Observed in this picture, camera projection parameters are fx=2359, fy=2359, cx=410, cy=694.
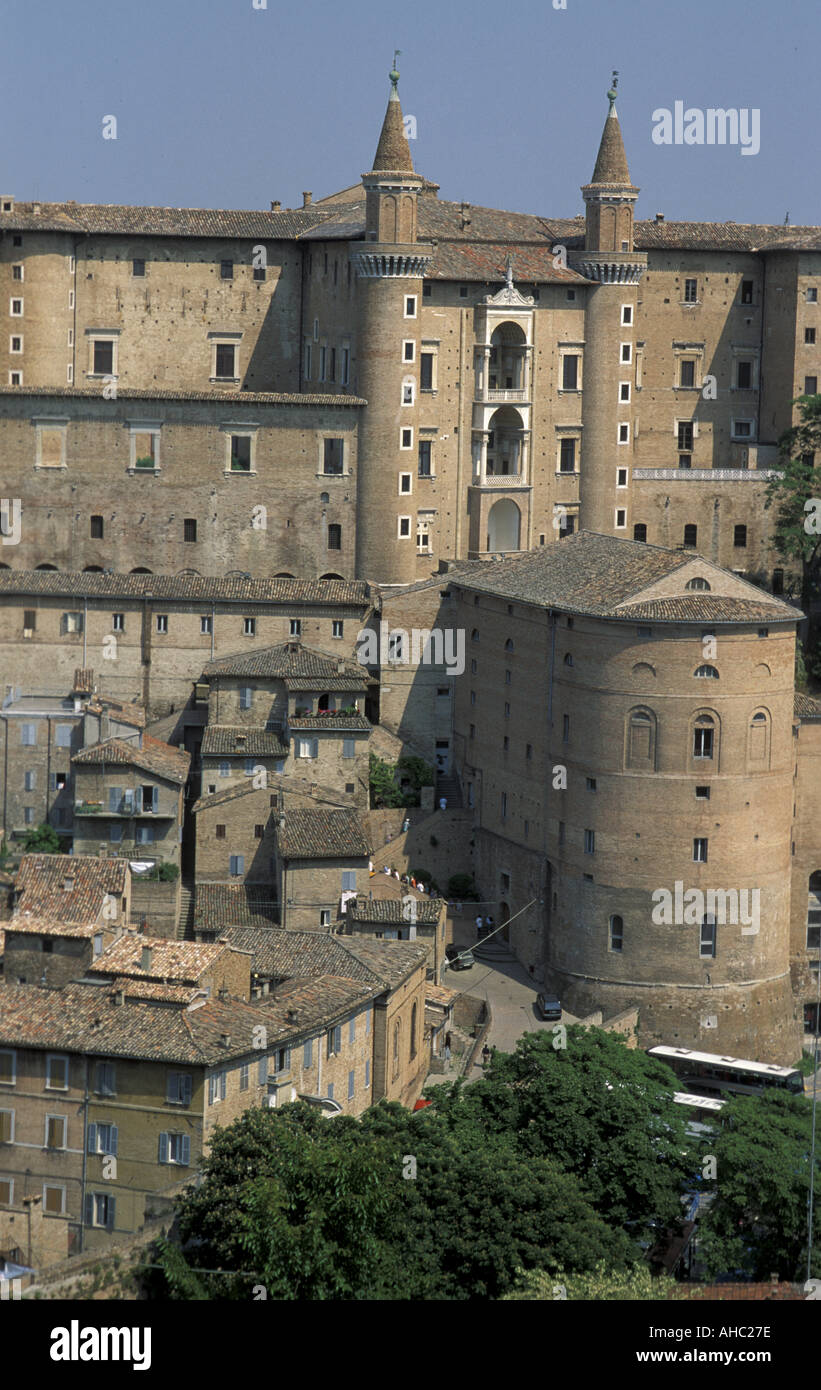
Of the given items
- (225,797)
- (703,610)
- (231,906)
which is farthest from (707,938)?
(225,797)

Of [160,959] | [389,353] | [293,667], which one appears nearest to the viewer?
[160,959]

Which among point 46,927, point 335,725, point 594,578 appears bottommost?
point 46,927

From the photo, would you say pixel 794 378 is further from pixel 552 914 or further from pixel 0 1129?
pixel 0 1129

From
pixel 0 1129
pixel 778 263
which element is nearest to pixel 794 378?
pixel 778 263

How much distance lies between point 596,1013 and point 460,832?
7.73m

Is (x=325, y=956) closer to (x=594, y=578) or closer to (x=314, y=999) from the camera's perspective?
(x=314, y=999)

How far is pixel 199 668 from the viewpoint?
61719 millimetres

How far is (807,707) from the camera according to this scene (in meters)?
56.7

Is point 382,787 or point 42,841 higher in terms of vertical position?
point 382,787

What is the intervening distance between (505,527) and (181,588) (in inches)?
469

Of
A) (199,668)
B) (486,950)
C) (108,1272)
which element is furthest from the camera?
(199,668)

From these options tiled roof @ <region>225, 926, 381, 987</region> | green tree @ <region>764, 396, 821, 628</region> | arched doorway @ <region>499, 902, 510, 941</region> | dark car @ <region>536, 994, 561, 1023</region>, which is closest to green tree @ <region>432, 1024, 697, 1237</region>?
tiled roof @ <region>225, 926, 381, 987</region>

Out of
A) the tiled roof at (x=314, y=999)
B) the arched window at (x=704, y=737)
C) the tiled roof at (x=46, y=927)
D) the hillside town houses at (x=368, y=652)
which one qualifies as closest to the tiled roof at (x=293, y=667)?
the hillside town houses at (x=368, y=652)

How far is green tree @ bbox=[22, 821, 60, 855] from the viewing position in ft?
187
